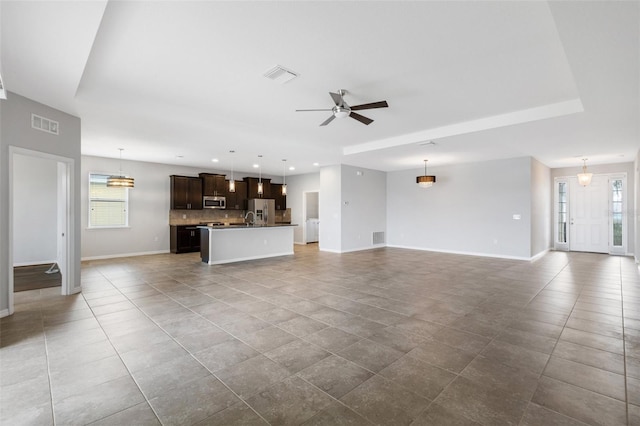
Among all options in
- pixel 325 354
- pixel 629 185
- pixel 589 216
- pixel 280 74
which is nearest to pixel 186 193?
pixel 280 74

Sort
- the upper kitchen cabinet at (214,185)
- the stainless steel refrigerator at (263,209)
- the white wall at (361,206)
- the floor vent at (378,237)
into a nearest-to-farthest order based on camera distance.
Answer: the white wall at (361,206) < the upper kitchen cabinet at (214,185) < the floor vent at (378,237) < the stainless steel refrigerator at (263,209)

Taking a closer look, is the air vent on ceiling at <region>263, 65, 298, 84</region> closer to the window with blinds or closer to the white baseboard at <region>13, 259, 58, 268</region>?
the window with blinds

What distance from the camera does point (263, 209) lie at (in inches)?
429

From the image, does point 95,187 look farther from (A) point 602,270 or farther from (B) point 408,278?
(A) point 602,270

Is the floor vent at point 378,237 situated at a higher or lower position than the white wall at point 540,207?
lower

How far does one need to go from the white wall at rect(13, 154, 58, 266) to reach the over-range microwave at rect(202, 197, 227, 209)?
369 cm

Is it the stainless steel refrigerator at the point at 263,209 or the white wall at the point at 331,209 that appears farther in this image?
the stainless steel refrigerator at the point at 263,209

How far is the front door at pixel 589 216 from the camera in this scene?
28.4 ft

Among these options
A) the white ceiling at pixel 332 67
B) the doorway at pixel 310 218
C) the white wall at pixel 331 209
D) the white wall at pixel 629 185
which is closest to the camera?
the white ceiling at pixel 332 67

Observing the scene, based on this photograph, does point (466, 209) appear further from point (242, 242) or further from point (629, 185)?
point (242, 242)

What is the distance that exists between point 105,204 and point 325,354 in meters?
8.24

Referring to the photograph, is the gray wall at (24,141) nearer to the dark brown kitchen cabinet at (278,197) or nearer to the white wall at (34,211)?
the white wall at (34,211)

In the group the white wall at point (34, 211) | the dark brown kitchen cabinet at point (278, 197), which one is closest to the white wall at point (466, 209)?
the dark brown kitchen cabinet at point (278, 197)

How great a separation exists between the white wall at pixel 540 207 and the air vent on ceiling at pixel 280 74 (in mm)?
7138
